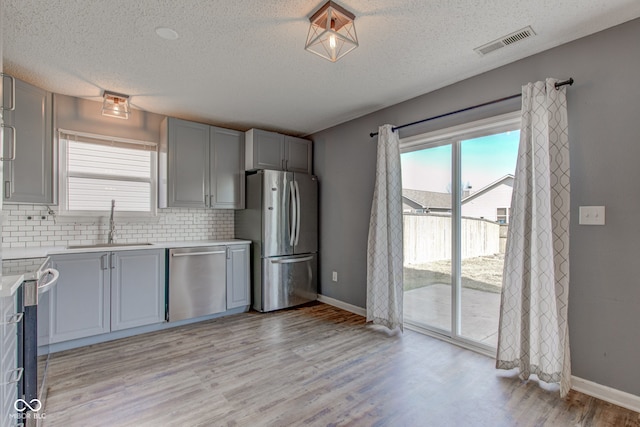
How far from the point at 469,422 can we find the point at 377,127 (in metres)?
2.86

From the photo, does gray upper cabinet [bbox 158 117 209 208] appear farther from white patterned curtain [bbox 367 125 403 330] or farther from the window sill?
white patterned curtain [bbox 367 125 403 330]

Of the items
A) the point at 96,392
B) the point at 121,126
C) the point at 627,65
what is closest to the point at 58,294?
the point at 96,392

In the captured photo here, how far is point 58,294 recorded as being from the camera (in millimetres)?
2797

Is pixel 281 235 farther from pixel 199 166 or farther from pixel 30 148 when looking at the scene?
pixel 30 148

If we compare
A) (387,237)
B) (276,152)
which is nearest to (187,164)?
(276,152)

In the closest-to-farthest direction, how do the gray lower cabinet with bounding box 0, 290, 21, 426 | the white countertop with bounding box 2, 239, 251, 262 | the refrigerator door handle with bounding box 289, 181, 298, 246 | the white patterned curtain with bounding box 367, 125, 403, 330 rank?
the gray lower cabinet with bounding box 0, 290, 21, 426
the white countertop with bounding box 2, 239, 251, 262
the white patterned curtain with bounding box 367, 125, 403, 330
the refrigerator door handle with bounding box 289, 181, 298, 246

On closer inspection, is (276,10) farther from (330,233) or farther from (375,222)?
(330,233)

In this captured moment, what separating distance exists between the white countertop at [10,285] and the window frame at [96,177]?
2.10 meters

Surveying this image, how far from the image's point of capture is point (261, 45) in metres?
2.32

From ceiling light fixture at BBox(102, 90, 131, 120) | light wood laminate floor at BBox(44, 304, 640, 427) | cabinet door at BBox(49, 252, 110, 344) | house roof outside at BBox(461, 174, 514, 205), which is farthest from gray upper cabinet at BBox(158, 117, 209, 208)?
house roof outside at BBox(461, 174, 514, 205)

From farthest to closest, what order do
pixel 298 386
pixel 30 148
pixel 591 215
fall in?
pixel 30 148
pixel 298 386
pixel 591 215

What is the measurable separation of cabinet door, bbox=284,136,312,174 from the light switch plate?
3178mm

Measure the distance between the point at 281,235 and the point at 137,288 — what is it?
166 centimetres

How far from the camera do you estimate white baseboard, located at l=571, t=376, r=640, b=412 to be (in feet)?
6.45
